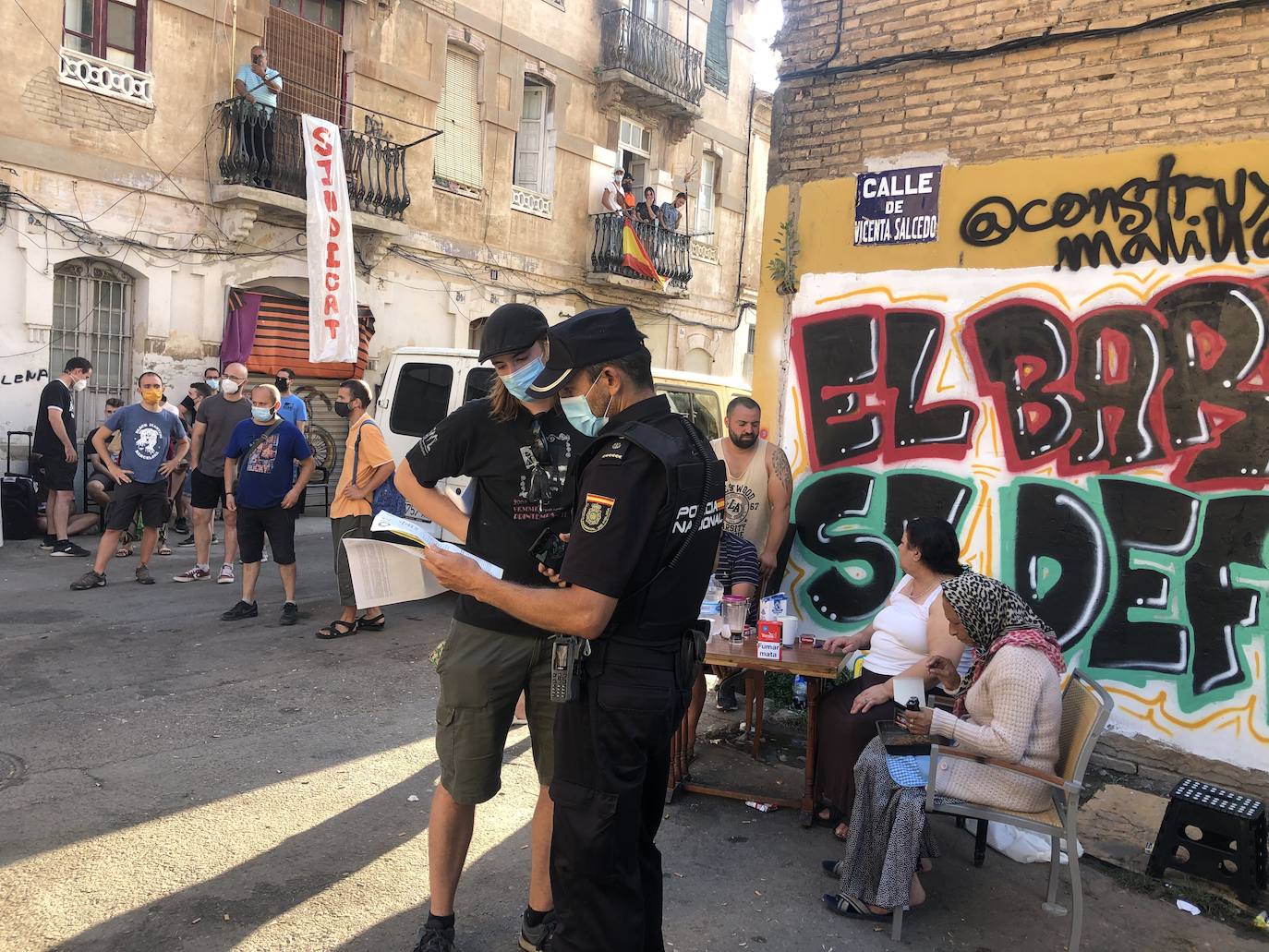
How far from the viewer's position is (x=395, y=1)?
47.8ft

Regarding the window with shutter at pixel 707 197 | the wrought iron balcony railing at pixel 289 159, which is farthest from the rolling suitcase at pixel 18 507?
the window with shutter at pixel 707 197

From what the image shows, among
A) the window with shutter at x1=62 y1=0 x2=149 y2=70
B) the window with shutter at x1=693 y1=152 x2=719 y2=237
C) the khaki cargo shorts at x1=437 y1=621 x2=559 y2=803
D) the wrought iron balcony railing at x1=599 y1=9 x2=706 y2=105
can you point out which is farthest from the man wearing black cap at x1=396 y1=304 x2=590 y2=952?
the window with shutter at x1=693 y1=152 x2=719 y2=237

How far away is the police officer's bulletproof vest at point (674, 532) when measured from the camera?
2326mm

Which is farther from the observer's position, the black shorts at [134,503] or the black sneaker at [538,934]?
the black shorts at [134,503]

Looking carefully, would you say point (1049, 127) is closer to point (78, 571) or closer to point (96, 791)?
point (96, 791)

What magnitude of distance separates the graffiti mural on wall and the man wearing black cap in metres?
3.33

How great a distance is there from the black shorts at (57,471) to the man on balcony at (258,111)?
499 cm

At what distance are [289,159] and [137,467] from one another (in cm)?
669

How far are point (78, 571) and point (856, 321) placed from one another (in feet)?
24.0

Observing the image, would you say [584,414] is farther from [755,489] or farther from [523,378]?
[755,489]

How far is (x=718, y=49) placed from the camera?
21.4 meters

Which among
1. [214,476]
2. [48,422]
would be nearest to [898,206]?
[214,476]

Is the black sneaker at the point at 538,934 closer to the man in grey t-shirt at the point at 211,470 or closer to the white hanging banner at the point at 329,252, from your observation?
the man in grey t-shirt at the point at 211,470

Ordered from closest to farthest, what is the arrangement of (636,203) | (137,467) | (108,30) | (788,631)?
(788,631) → (137,467) → (108,30) → (636,203)
